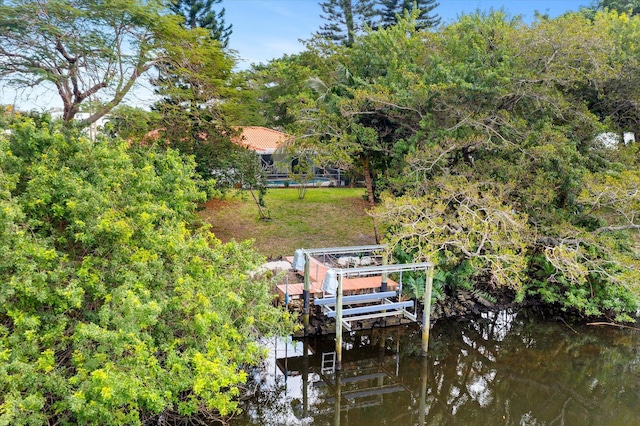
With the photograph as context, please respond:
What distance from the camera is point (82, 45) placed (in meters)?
9.52

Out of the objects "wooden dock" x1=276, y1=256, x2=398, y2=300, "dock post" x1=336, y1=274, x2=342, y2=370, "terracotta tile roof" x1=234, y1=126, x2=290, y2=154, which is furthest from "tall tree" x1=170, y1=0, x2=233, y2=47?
"dock post" x1=336, y1=274, x2=342, y2=370

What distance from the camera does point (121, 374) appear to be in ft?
15.9

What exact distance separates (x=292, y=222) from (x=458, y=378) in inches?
337

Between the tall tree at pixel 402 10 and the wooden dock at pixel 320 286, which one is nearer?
the wooden dock at pixel 320 286

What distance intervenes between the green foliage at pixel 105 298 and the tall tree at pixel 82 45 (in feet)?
8.81

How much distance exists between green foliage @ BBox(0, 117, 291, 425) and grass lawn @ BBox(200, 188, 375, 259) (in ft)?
20.0

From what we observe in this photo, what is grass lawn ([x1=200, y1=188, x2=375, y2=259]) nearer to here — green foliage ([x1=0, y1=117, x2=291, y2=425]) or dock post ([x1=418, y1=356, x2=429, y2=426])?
dock post ([x1=418, y1=356, x2=429, y2=426])

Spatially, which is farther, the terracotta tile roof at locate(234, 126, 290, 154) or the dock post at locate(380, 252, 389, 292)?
the terracotta tile roof at locate(234, 126, 290, 154)

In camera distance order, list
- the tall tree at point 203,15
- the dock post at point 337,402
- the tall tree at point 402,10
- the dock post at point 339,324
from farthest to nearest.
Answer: the tall tree at point 402,10 → the tall tree at point 203,15 → the dock post at point 339,324 → the dock post at point 337,402

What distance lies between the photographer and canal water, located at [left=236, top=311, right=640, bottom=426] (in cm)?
753

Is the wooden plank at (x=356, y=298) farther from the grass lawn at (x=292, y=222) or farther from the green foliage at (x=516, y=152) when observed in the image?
the grass lawn at (x=292, y=222)

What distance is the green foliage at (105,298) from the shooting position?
5.01 m

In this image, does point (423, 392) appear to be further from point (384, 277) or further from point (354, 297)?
point (384, 277)

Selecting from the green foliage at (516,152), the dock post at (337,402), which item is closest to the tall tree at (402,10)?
the green foliage at (516,152)
